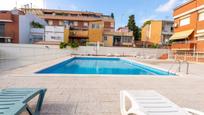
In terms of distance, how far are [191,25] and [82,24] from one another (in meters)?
32.9

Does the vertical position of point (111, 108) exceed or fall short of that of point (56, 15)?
it falls short

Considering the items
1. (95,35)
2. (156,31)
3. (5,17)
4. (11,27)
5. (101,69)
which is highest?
(5,17)

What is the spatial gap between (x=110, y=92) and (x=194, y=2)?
23981 mm

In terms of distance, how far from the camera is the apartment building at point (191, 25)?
2272 cm

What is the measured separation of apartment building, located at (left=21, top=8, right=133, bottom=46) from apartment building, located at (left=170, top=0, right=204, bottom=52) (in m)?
16.0

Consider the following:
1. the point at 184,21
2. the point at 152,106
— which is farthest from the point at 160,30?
the point at 152,106

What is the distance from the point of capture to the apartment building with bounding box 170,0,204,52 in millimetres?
22719

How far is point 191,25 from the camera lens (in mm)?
25031

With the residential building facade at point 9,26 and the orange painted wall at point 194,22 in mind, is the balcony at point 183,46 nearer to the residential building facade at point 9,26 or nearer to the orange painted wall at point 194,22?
the orange painted wall at point 194,22

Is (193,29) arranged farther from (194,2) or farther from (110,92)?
(110,92)

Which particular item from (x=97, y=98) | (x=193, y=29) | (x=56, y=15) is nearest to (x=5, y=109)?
(x=97, y=98)

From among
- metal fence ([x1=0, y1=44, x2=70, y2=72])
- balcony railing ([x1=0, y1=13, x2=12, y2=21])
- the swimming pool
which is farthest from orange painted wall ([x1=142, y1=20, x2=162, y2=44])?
balcony railing ([x1=0, y1=13, x2=12, y2=21])

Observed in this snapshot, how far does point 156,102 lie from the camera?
11.2 feet

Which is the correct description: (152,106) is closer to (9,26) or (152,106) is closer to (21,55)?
(21,55)
